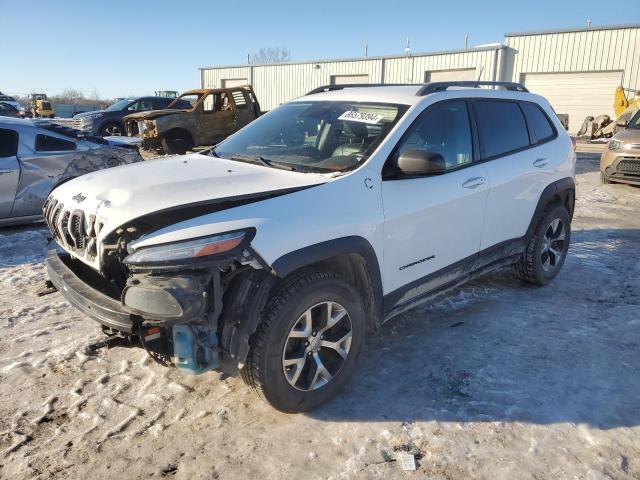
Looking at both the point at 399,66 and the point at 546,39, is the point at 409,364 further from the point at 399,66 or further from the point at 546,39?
the point at 399,66

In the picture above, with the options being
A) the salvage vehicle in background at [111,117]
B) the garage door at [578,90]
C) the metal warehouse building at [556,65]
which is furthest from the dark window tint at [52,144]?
the garage door at [578,90]

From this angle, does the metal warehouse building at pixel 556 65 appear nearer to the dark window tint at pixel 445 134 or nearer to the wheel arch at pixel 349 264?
the dark window tint at pixel 445 134

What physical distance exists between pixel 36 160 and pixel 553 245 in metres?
6.27

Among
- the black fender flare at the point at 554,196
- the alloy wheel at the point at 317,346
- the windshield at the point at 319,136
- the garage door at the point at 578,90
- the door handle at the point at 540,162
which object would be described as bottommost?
the alloy wheel at the point at 317,346

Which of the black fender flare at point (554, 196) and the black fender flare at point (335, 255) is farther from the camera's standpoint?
the black fender flare at point (554, 196)

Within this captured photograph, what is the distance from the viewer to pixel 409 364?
3.54 m

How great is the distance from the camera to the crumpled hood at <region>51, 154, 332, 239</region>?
2705 mm

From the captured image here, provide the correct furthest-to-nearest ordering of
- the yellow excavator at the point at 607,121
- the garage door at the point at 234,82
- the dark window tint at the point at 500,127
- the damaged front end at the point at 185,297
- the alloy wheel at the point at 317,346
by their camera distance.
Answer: the garage door at the point at 234,82 < the yellow excavator at the point at 607,121 < the dark window tint at the point at 500,127 < the alloy wheel at the point at 317,346 < the damaged front end at the point at 185,297

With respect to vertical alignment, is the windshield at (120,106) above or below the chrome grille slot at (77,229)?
above

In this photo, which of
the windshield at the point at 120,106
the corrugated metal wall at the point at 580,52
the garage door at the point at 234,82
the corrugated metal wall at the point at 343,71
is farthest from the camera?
the garage door at the point at 234,82

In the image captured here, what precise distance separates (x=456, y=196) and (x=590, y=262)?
3156mm

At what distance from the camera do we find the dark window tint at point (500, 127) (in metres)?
4.16

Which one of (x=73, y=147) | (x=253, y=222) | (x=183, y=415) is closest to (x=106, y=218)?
(x=253, y=222)

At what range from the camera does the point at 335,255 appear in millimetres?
2887
